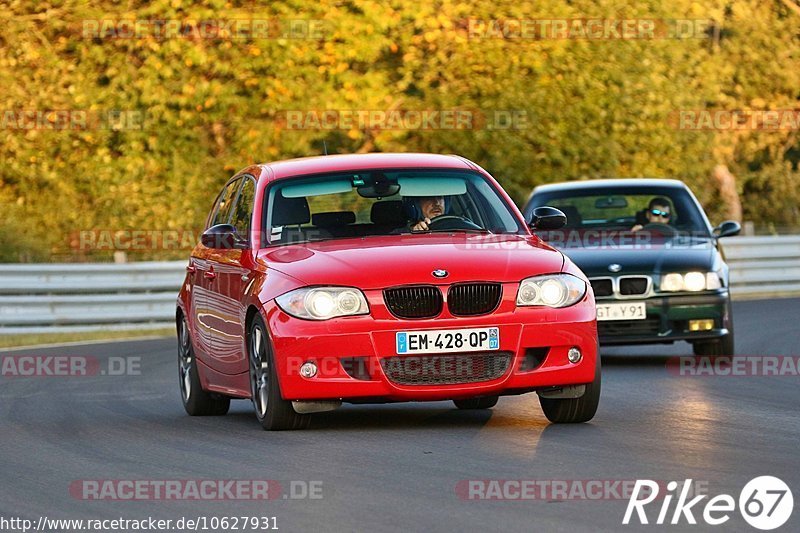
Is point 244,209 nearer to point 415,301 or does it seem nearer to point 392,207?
point 392,207

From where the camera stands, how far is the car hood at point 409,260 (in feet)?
32.3

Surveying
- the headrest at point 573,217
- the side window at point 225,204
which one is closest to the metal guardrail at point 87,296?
the headrest at point 573,217

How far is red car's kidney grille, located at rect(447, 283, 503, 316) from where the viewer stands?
9.84 meters

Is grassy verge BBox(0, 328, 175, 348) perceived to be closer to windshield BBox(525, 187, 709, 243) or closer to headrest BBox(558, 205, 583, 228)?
windshield BBox(525, 187, 709, 243)

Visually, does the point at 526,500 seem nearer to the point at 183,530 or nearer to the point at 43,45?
the point at 183,530

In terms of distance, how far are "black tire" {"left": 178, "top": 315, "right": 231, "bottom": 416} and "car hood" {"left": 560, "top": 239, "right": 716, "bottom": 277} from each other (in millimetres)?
3896

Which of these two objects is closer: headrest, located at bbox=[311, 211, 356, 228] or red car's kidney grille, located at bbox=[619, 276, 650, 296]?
headrest, located at bbox=[311, 211, 356, 228]

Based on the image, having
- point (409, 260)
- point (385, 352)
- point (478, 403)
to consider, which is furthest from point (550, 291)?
point (478, 403)

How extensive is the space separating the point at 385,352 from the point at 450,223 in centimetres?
151

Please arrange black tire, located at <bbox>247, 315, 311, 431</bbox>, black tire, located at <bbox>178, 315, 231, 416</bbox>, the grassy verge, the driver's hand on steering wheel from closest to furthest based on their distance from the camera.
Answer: black tire, located at <bbox>247, 315, 311, 431</bbox>
the driver's hand on steering wheel
black tire, located at <bbox>178, 315, 231, 416</bbox>
the grassy verge

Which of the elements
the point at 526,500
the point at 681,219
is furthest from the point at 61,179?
the point at 526,500

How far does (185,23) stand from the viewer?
99.7 feet

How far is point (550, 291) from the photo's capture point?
Result: 9977 millimetres

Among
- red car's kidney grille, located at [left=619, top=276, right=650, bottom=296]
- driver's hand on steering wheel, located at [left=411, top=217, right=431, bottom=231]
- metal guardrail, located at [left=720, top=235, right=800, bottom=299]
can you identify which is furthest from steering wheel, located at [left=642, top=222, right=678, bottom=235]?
metal guardrail, located at [left=720, top=235, right=800, bottom=299]
